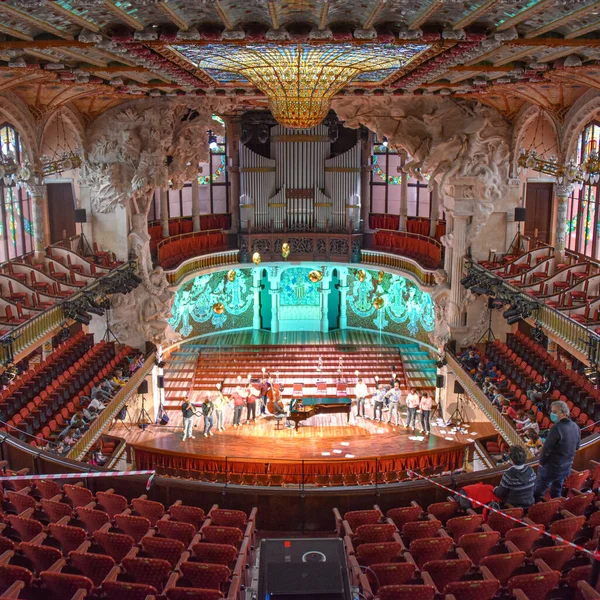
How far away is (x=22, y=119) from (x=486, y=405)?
572 inches

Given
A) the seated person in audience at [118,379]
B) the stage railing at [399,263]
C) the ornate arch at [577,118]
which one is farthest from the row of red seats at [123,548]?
the stage railing at [399,263]

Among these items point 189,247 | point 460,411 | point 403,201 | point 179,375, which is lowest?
point 460,411

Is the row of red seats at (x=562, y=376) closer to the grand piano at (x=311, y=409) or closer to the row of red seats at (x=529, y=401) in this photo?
the row of red seats at (x=529, y=401)

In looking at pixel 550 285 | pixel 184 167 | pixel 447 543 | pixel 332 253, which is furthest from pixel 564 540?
pixel 332 253

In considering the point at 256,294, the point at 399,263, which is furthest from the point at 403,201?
the point at 256,294

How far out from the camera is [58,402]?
17688 millimetres

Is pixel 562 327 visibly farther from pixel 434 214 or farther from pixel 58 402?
pixel 58 402

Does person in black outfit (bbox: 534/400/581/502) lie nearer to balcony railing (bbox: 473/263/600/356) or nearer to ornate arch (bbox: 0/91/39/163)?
balcony railing (bbox: 473/263/600/356)

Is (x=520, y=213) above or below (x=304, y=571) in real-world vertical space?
above

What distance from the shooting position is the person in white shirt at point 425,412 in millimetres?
21906

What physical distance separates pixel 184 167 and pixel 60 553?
19076 mm

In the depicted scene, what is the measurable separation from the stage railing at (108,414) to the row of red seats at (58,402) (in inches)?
23.6

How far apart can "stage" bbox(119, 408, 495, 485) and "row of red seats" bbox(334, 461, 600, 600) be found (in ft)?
10.7

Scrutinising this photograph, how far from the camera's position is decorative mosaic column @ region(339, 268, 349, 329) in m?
32.3
